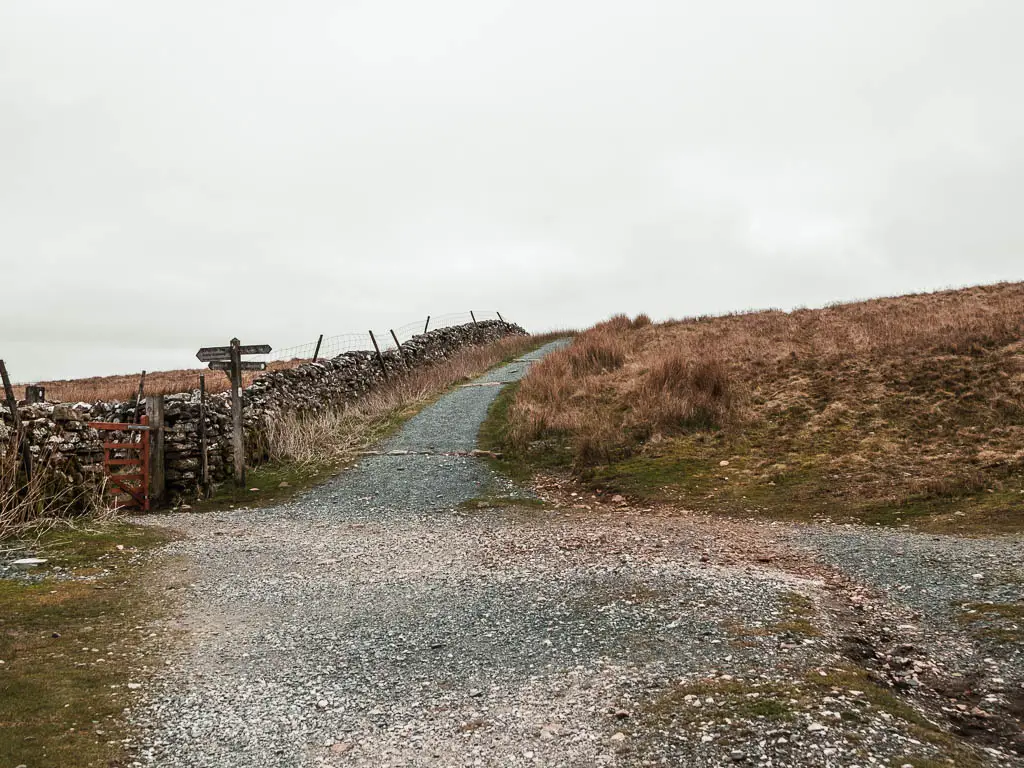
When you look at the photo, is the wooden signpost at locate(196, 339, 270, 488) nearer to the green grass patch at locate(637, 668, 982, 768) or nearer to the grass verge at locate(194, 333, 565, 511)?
the grass verge at locate(194, 333, 565, 511)

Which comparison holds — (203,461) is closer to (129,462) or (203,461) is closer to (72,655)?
(129,462)

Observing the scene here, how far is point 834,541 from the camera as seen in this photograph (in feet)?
34.2

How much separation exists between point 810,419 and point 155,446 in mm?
13870

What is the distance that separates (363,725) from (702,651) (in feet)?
9.78

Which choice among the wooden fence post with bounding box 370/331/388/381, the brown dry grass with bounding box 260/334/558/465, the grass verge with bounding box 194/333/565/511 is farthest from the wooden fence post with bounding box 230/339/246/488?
the wooden fence post with bounding box 370/331/388/381

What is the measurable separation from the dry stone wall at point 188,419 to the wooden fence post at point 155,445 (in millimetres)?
419

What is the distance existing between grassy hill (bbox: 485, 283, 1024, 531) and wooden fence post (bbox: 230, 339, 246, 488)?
19.4 feet

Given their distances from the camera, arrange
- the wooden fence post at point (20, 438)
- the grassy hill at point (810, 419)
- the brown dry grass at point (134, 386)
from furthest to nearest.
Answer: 1. the brown dry grass at point (134, 386)
2. the grassy hill at point (810, 419)
3. the wooden fence post at point (20, 438)

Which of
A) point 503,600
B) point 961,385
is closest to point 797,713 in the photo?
point 503,600

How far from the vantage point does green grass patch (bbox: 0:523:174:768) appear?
17.0 ft

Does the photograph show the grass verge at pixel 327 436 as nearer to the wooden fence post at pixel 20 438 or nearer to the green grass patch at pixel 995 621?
the wooden fence post at pixel 20 438

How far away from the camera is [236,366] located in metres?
Result: 15.8

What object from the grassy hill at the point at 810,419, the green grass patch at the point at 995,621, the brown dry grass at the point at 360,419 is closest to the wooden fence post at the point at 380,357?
the brown dry grass at the point at 360,419

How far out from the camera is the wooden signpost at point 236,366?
15.7 meters
